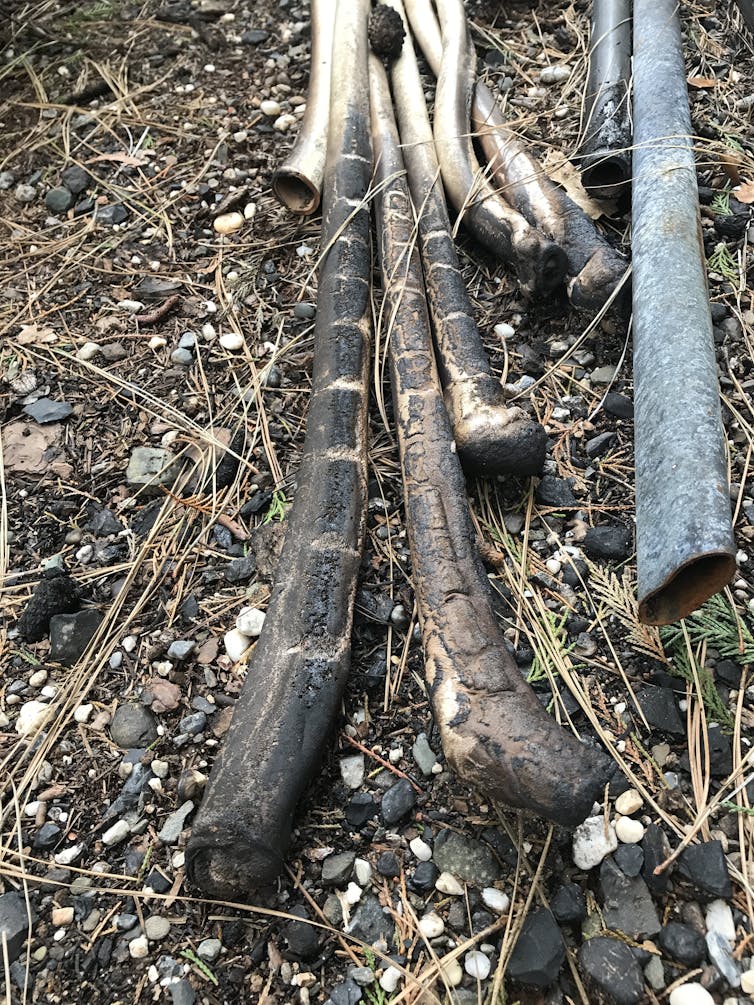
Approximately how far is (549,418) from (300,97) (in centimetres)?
202

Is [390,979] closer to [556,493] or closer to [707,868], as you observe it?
[707,868]

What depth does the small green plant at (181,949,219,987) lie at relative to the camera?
1.73 metres

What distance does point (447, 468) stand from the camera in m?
2.18

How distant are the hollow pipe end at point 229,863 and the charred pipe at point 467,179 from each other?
1.88 metres

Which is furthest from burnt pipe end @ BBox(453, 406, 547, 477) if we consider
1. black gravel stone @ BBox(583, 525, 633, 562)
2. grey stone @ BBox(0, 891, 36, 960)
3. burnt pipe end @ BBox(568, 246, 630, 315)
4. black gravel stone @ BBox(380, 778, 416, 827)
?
grey stone @ BBox(0, 891, 36, 960)

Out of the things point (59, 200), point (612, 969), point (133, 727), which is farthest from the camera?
point (59, 200)

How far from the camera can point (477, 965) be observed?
67.0 inches

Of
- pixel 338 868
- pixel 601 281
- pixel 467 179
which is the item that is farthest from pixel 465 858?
pixel 467 179

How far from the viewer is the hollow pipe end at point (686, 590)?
5.77 feet

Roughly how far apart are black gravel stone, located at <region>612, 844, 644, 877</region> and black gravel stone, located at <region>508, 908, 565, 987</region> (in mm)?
197

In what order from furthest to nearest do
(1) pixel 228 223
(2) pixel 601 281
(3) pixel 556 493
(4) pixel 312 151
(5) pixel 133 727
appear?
1. (1) pixel 228 223
2. (4) pixel 312 151
3. (2) pixel 601 281
4. (3) pixel 556 493
5. (5) pixel 133 727

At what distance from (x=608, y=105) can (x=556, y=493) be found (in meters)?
1.53

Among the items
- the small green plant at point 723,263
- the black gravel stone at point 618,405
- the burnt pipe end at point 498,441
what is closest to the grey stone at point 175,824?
the burnt pipe end at point 498,441

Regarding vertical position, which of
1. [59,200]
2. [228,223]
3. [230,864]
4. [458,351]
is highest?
[59,200]
